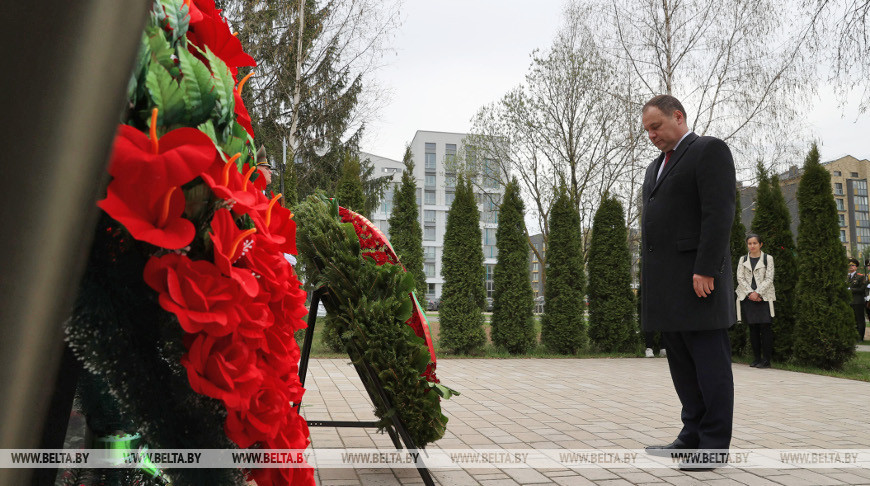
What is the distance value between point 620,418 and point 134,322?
5.03m

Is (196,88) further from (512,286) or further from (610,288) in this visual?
(610,288)

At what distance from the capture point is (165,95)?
1.53ft

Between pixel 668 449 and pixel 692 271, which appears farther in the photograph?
pixel 668 449

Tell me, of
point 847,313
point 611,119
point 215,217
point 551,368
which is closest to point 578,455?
point 215,217

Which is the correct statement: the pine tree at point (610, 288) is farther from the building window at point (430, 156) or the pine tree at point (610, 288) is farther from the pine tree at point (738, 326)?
the building window at point (430, 156)

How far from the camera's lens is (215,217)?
0.52 meters

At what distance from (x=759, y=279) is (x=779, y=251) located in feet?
4.25

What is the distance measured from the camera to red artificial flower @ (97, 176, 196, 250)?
0.40m

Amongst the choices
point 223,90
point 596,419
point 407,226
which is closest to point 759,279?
point 596,419

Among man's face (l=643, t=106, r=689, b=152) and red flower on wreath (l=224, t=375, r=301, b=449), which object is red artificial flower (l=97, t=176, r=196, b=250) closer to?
red flower on wreath (l=224, t=375, r=301, b=449)

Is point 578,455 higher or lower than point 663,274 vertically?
lower

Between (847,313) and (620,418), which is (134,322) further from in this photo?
(847,313)

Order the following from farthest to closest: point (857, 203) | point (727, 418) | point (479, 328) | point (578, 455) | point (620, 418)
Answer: point (857, 203), point (479, 328), point (620, 418), point (578, 455), point (727, 418)

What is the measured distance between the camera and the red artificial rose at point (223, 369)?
509mm
